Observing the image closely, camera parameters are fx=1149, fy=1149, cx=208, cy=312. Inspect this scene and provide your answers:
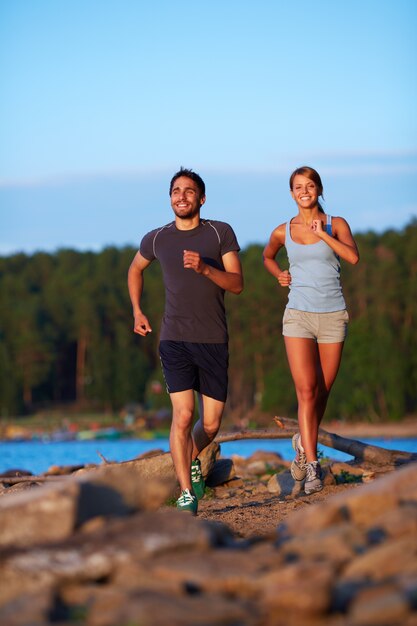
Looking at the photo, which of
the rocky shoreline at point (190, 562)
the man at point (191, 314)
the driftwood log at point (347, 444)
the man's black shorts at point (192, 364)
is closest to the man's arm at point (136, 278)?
the man at point (191, 314)

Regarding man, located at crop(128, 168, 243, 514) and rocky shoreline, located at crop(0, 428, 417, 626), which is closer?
rocky shoreline, located at crop(0, 428, 417, 626)

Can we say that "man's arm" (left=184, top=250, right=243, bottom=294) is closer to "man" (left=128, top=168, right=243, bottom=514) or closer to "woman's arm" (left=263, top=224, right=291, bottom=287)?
"man" (left=128, top=168, right=243, bottom=514)

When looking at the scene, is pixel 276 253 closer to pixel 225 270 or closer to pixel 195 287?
pixel 225 270

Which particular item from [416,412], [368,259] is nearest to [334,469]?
[416,412]

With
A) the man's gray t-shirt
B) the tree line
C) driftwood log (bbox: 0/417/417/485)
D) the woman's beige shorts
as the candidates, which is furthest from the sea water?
the man's gray t-shirt

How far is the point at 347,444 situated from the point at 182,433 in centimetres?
305

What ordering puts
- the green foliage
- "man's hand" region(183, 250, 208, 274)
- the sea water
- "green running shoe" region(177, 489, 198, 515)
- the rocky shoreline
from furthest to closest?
1. the sea water
2. the green foliage
3. "green running shoe" region(177, 489, 198, 515)
4. "man's hand" region(183, 250, 208, 274)
5. the rocky shoreline

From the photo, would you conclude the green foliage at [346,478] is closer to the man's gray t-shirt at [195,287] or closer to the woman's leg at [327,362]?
the woman's leg at [327,362]

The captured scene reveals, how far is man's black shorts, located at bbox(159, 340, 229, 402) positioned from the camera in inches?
289

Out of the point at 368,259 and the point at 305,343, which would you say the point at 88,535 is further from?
the point at 368,259

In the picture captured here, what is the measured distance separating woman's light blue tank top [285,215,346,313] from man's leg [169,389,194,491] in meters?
1.12

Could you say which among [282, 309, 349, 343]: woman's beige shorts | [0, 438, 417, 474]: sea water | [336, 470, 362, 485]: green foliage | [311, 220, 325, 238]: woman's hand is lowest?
[0, 438, 417, 474]: sea water

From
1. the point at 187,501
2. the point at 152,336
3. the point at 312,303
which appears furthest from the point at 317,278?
the point at 152,336

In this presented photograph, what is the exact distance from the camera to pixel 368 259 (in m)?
52.6
